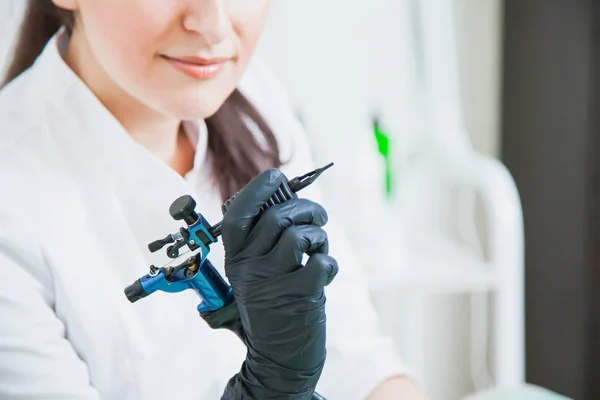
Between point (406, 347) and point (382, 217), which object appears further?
point (406, 347)

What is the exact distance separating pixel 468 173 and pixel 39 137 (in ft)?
2.89

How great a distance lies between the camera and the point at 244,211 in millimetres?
768

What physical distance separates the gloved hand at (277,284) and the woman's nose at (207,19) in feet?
0.83

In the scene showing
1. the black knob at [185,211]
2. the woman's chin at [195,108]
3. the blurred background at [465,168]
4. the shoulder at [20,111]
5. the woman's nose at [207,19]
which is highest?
the woman's nose at [207,19]

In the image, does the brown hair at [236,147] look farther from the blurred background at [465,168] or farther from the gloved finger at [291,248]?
the gloved finger at [291,248]

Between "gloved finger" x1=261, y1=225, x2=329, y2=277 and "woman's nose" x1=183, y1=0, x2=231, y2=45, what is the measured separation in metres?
0.32

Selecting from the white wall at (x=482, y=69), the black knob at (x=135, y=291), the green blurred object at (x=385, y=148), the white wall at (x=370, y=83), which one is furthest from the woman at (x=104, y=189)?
the white wall at (x=482, y=69)

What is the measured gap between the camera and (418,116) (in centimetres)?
137

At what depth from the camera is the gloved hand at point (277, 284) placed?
775 millimetres

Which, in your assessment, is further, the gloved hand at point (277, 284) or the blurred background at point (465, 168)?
the blurred background at point (465, 168)

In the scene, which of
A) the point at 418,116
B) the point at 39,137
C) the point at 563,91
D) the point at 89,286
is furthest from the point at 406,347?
the point at 39,137

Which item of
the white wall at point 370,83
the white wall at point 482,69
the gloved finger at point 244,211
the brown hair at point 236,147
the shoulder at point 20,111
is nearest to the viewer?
the gloved finger at point 244,211

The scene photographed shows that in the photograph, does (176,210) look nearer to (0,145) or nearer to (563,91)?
(0,145)

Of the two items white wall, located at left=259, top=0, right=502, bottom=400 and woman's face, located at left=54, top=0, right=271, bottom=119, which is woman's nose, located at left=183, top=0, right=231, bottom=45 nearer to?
woman's face, located at left=54, top=0, right=271, bottom=119
